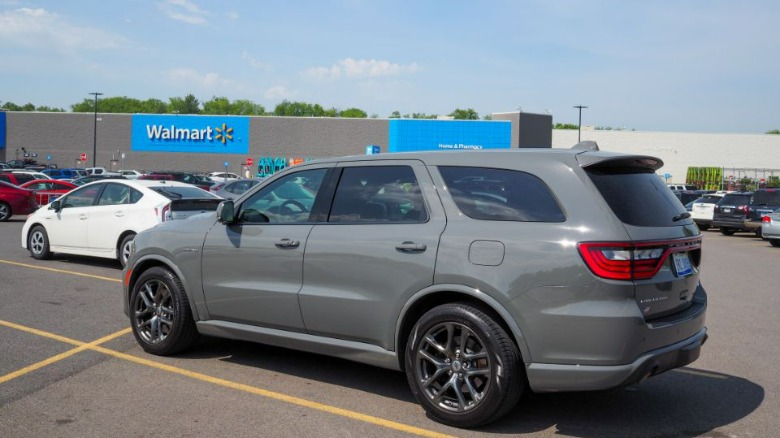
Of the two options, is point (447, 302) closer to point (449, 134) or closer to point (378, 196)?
point (378, 196)

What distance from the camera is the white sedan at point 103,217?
472 inches

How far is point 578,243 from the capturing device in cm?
456

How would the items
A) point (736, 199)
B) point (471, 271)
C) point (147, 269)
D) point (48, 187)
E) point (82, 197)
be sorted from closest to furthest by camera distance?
1. point (471, 271)
2. point (147, 269)
3. point (82, 197)
4. point (736, 199)
5. point (48, 187)

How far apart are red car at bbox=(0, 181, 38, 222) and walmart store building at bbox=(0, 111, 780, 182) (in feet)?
156

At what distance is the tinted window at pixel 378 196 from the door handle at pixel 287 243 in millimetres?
323

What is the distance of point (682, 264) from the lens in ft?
16.4

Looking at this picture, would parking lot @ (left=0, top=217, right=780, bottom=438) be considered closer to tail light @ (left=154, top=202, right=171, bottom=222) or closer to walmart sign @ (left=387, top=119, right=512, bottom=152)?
tail light @ (left=154, top=202, right=171, bottom=222)

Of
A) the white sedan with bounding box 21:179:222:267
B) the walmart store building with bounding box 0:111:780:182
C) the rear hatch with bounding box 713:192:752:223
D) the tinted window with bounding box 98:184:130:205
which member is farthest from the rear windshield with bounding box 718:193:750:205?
the walmart store building with bounding box 0:111:780:182

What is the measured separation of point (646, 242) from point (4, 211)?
2379 centimetres

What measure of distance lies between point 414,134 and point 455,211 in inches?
2573

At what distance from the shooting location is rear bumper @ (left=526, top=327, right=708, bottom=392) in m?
4.48

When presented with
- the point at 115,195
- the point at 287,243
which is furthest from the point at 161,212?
the point at 287,243

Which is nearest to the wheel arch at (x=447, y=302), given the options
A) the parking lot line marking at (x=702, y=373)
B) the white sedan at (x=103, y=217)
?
the parking lot line marking at (x=702, y=373)

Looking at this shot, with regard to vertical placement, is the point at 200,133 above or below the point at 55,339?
above
